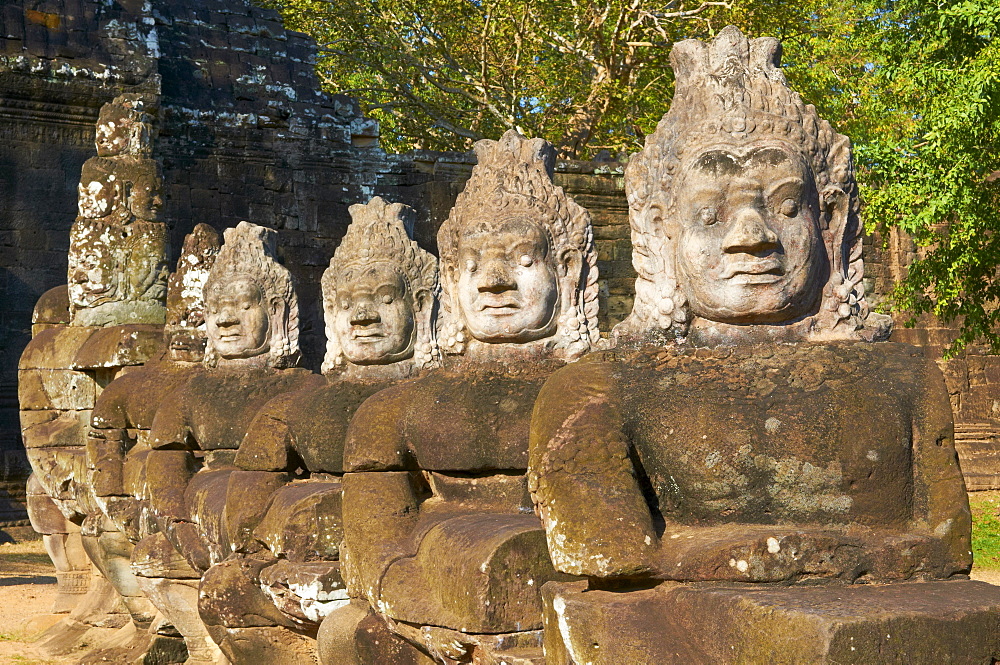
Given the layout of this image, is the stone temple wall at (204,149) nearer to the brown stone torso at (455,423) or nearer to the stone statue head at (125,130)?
the stone statue head at (125,130)

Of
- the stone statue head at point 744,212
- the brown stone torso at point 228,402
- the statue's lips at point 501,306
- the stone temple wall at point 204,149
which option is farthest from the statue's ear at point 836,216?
the stone temple wall at point 204,149

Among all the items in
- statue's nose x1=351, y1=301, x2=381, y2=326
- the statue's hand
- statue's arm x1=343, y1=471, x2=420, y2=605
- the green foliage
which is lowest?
the statue's hand

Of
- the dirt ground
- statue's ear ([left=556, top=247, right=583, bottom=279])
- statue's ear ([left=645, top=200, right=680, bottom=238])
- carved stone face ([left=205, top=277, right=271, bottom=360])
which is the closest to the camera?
statue's ear ([left=645, top=200, right=680, bottom=238])

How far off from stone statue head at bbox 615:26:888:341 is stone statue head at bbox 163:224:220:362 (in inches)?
141

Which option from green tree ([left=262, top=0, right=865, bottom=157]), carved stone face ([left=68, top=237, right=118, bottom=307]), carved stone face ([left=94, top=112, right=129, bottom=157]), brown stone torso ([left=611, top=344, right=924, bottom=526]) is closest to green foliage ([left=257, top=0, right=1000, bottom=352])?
green tree ([left=262, top=0, right=865, bottom=157])

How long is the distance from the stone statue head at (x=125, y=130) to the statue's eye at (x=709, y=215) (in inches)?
203

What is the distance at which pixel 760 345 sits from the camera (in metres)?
3.03

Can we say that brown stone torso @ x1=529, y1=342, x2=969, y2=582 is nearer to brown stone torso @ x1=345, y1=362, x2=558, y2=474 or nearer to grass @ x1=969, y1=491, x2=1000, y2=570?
brown stone torso @ x1=345, y1=362, x2=558, y2=474

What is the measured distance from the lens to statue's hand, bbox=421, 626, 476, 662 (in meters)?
3.46

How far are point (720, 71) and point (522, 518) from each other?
1.35 meters

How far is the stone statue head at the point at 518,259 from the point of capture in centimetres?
401

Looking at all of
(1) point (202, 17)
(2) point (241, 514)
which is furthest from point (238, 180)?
(2) point (241, 514)

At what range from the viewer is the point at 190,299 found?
662 cm

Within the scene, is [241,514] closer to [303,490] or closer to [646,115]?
[303,490]
